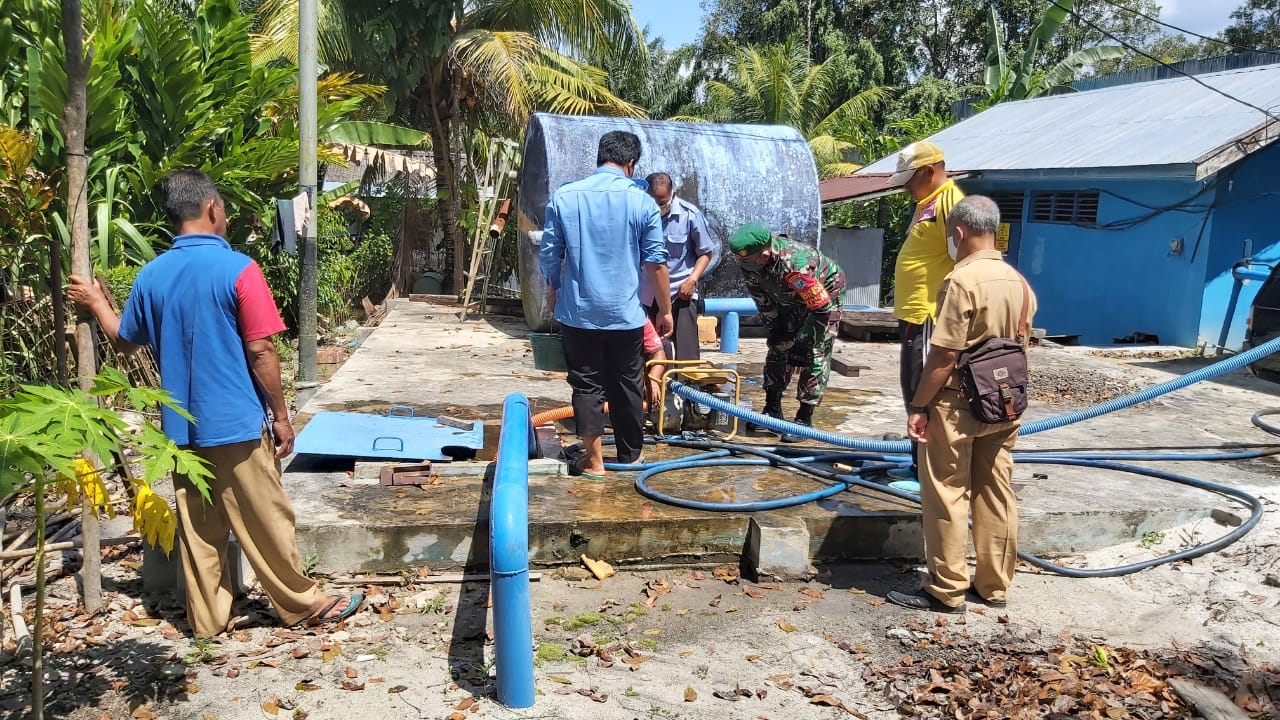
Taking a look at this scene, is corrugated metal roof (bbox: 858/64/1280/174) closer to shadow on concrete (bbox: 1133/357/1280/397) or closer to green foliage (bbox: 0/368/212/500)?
shadow on concrete (bbox: 1133/357/1280/397)

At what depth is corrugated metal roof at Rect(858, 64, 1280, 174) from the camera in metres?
12.2

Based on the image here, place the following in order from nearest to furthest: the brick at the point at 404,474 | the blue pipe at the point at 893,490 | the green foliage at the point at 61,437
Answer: the green foliage at the point at 61,437, the blue pipe at the point at 893,490, the brick at the point at 404,474

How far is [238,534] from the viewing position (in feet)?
12.6

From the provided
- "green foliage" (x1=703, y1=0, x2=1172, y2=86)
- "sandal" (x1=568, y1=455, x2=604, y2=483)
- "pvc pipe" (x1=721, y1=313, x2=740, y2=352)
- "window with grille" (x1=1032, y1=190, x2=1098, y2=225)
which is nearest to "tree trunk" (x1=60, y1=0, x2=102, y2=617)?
"sandal" (x1=568, y1=455, x2=604, y2=483)

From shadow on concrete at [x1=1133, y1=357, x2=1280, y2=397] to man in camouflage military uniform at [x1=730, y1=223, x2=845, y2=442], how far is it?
15.4 ft

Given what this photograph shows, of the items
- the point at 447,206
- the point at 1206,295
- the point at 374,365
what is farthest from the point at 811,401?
the point at 447,206

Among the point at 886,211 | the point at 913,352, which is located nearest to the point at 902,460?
the point at 913,352

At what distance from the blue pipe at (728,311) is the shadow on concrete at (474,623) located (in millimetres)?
5535

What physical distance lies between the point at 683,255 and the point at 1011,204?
10436 mm

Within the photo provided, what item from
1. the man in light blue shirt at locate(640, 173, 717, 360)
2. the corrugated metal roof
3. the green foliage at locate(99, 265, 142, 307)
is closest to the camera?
the man in light blue shirt at locate(640, 173, 717, 360)

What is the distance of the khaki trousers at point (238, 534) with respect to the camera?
12.5 ft

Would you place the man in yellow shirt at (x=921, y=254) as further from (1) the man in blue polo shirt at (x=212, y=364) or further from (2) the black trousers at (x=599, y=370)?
(1) the man in blue polo shirt at (x=212, y=364)

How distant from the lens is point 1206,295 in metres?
12.5

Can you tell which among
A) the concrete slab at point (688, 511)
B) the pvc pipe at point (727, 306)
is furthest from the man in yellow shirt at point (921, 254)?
the pvc pipe at point (727, 306)
